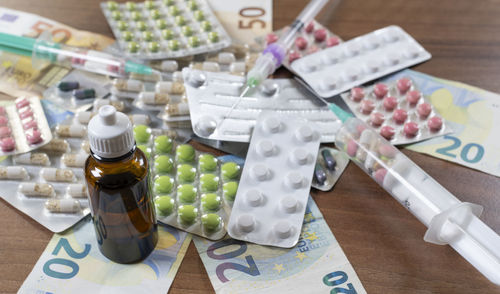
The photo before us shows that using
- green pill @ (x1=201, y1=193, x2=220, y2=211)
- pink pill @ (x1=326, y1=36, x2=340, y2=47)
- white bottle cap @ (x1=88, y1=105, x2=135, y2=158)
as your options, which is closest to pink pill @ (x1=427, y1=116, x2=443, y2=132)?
pink pill @ (x1=326, y1=36, x2=340, y2=47)

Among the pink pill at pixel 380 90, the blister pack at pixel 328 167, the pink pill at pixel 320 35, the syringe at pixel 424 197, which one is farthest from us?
the pink pill at pixel 320 35

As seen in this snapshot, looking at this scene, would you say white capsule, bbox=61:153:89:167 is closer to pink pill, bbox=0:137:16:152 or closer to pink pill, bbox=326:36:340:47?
pink pill, bbox=0:137:16:152

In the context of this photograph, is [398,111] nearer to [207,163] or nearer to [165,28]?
[207,163]

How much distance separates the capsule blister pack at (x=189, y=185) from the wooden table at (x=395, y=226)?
39mm

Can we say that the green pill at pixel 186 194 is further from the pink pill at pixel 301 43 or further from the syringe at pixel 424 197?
the pink pill at pixel 301 43

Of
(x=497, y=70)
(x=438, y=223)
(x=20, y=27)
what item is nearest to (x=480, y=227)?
(x=438, y=223)

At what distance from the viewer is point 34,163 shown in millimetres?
710

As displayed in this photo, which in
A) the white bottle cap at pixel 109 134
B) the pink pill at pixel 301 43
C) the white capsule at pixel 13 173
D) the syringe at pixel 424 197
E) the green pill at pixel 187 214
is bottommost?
the white capsule at pixel 13 173

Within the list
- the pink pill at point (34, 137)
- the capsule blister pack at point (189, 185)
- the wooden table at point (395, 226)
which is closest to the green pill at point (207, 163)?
the capsule blister pack at point (189, 185)

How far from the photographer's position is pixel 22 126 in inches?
29.6

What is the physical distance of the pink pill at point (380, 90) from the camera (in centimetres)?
81

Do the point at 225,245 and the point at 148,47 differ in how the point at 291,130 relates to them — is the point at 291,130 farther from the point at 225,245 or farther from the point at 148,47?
the point at 148,47

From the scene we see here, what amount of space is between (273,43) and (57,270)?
0.49 m

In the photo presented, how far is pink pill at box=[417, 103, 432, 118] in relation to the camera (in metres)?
0.78
